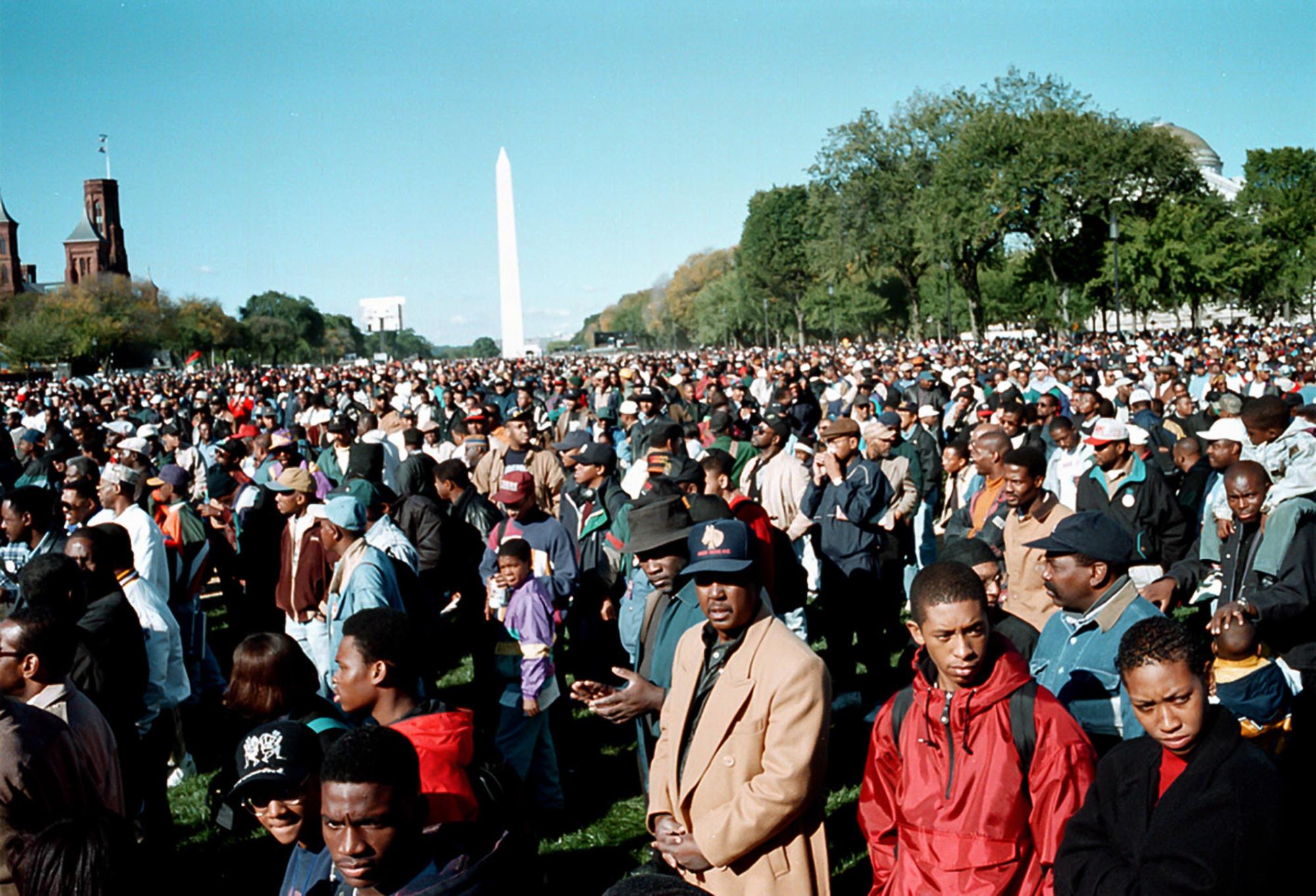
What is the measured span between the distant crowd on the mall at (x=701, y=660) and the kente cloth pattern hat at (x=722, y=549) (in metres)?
0.02

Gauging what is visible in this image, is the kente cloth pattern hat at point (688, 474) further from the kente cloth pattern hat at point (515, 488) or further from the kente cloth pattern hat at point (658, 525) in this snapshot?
the kente cloth pattern hat at point (658, 525)

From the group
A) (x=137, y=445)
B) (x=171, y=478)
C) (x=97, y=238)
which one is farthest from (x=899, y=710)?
(x=97, y=238)

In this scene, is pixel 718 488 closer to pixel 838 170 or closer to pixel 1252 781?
pixel 1252 781

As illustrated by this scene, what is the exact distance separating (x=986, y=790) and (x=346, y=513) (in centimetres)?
374

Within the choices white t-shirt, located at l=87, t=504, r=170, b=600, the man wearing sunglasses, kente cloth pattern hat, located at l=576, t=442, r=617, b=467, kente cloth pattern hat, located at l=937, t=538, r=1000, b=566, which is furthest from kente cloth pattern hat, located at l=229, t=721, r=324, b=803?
kente cloth pattern hat, located at l=576, t=442, r=617, b=467

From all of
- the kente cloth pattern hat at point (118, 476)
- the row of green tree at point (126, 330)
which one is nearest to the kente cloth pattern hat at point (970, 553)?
the kente cloth pattern hat at point (118, 476)

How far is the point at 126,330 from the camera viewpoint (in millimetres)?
71438

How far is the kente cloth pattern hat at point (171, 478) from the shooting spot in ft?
29.2

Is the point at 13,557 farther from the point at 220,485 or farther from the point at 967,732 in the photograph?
the point at 967,732

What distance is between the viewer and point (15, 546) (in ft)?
23.9

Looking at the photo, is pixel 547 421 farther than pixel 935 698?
Yes

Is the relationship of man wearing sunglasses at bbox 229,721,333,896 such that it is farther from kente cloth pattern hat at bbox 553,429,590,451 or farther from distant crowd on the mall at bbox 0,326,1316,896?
kente cloth pattern hat at bbox 553,429,590,451

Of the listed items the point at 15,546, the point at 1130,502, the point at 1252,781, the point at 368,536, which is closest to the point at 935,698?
the point at 1252,781

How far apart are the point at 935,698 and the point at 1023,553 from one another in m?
2.40
